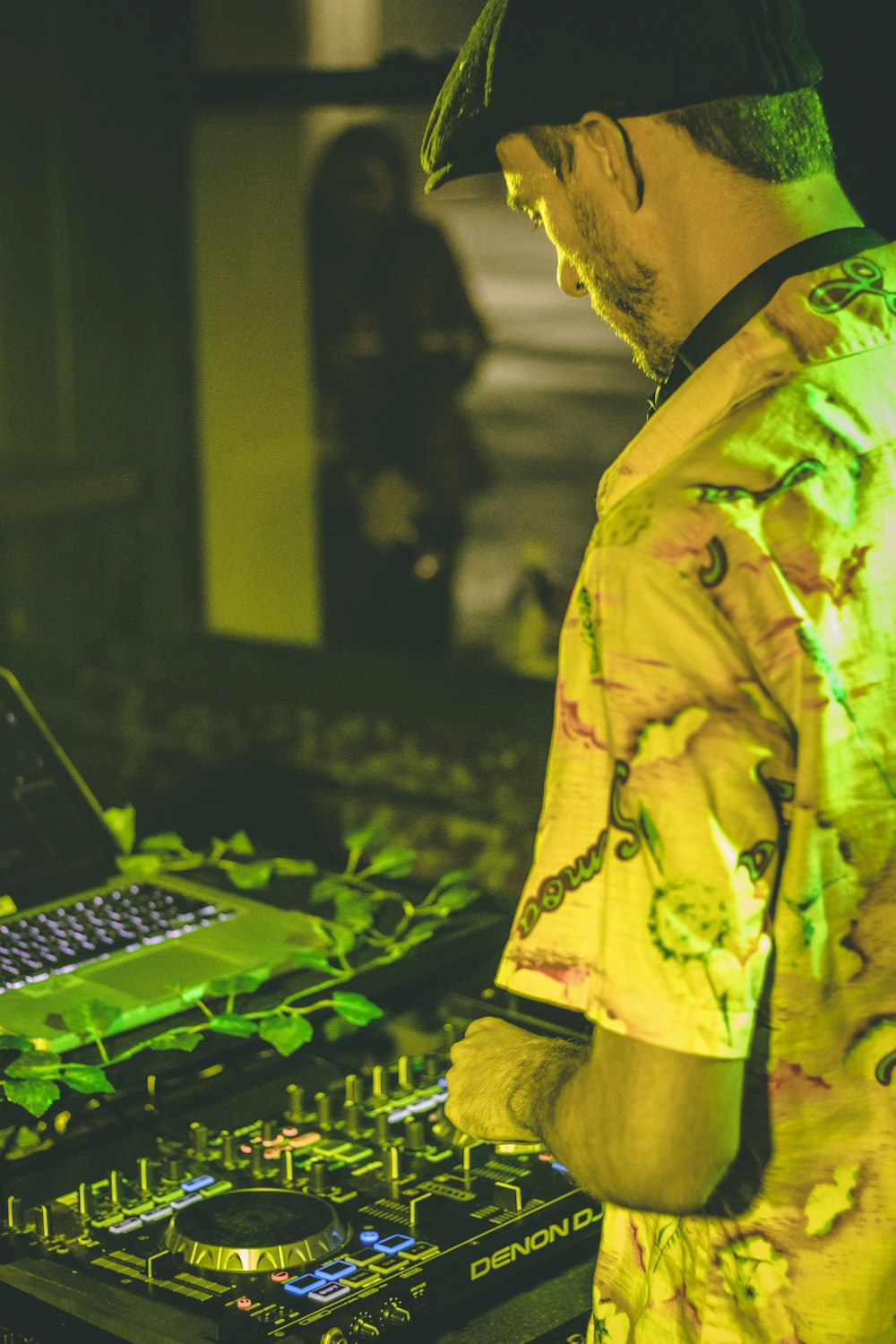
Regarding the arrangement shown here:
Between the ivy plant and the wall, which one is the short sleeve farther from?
the wall

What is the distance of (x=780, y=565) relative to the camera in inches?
39.2

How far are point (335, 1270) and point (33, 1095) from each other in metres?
0.28

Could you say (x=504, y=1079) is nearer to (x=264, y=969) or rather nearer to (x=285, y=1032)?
(x=285, y=1032)

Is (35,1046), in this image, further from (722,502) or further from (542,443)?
(542,443)

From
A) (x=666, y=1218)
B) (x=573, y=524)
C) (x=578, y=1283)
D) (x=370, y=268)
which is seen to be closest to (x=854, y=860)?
(x=666, y=1218)

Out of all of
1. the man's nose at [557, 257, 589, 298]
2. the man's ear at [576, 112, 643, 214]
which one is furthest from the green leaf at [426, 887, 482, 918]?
the man's ear at [576, 112, 643, 214]

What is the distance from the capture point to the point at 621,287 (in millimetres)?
1168

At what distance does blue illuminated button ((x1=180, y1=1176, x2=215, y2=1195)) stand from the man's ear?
919 mm

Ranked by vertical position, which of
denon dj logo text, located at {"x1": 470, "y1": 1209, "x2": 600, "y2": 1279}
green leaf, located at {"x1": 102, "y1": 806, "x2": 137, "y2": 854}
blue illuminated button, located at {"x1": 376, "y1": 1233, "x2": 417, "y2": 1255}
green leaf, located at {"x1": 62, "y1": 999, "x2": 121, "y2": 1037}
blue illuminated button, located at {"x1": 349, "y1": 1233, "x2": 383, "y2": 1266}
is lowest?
denon dj logo text, located at {"x1": 470, "y1": 1209, "x2": 600, "y2": 1279}

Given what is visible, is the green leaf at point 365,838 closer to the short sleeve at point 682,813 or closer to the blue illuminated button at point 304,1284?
the blue illuminated button at point 304,1284

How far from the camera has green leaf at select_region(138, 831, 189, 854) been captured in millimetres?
1995

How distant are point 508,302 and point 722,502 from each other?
2612 mm

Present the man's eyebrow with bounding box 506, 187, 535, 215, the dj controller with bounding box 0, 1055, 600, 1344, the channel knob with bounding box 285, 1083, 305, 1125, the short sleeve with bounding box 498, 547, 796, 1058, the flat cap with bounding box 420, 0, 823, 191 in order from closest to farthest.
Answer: the short sleeve with bounding box 498, 547, 796, 1058 → the flat cap with bounding box 420, 0, 823, 191 → the man's eyebrow with bounding box 506, 187, 535, 215 → the dj controller with bounding box 0, 1055, 600, 1344 → the channel knob with bounding box 285, 1083, 305, 1125

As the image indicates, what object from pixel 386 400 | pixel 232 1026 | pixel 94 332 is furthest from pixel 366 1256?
pixel 94 332
